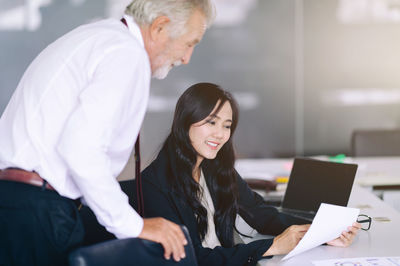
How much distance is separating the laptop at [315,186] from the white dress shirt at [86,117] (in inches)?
43.0

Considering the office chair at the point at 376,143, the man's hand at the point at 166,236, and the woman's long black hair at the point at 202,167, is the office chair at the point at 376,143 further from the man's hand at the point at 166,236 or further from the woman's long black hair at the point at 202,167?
the man's hand at the point at 166,236

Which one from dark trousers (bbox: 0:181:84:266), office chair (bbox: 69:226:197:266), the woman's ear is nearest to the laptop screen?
office chair (bbox: 69:226:197:266)

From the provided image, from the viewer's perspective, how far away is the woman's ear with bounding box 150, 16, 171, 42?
139 cm

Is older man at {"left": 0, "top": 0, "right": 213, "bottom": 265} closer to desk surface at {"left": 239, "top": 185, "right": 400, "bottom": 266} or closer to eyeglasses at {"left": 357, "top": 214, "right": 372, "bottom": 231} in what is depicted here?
desk surface at {"left": 239, "top": 185, "right": 400, "bottom": 266}

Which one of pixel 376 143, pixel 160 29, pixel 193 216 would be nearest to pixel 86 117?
pixel 160 29

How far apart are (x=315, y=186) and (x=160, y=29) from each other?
3.84 ft

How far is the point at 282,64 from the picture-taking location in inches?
217

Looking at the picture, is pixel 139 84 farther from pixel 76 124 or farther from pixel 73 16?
pixel 73 16

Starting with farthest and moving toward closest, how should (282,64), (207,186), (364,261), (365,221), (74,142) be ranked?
(282,64)
(207,186)
(365,221)
(364,261)
(74,142)

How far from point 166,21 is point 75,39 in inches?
9.9

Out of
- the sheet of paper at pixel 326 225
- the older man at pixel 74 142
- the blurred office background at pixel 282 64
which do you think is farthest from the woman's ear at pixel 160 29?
the blurred office background at pixel 282 64

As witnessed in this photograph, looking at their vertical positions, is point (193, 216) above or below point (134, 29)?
below

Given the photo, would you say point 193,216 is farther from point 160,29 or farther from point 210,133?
point 160,29

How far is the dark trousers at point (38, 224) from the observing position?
1.29 m
